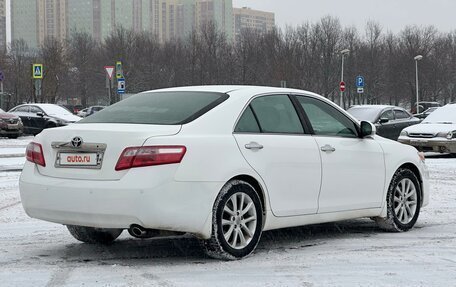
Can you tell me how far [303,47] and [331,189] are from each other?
73324 mm

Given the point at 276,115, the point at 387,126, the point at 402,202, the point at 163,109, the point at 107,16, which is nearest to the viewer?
the point at 163,109

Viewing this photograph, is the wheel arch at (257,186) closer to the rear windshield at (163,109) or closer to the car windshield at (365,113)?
the rear windshield at (163,109)

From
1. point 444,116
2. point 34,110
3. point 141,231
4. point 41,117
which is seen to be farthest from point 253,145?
point 34,110

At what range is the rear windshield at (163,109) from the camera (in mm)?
5965

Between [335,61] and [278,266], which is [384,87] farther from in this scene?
[278,266]

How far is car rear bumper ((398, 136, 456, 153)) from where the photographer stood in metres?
18.1

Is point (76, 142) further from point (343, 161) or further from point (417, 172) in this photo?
point (417, 172)

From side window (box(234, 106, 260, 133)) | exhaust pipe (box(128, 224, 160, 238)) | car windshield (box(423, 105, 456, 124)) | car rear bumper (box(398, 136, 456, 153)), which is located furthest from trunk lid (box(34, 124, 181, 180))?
car windshield (box(423, 105, 456, 124))

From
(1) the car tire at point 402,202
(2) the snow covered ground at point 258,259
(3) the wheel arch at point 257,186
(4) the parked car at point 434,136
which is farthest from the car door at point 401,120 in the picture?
(3) the wheel arch at point 257,186

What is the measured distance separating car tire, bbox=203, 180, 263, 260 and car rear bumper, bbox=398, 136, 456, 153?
42.8ft

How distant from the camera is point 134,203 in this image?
5387 mm

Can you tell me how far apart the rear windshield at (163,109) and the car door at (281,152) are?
34 cm

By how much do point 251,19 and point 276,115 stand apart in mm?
141948

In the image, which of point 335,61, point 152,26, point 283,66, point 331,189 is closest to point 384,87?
point 335,61
